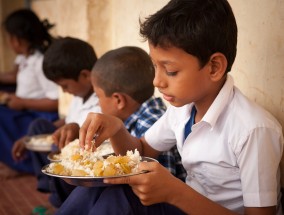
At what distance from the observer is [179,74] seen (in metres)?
1.45

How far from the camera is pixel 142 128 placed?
2141 millimetres

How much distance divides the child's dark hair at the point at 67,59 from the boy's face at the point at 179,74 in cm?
133

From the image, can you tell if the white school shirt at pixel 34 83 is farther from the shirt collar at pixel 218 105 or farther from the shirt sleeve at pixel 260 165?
the shirt sleeve at pixel 260 165

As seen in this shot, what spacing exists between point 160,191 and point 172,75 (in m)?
0.40

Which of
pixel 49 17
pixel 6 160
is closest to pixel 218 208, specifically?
pixel 6 160

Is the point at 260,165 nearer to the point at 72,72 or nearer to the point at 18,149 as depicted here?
the point at 72,72

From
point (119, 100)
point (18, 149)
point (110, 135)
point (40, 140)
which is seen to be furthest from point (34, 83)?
point (110, 135)

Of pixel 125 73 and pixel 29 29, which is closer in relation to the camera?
pixel 125 73

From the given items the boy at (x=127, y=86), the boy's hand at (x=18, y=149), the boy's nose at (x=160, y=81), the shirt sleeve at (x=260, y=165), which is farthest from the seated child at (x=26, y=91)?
the shirt sleeve at (x=260, y=165)

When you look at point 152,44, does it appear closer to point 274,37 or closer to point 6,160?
point 274,37

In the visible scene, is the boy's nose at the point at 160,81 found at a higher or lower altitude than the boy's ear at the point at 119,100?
higher

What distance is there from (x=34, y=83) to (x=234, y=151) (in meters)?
2.82

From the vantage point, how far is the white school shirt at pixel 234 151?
1402 mm

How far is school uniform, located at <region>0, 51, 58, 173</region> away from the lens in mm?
3729
